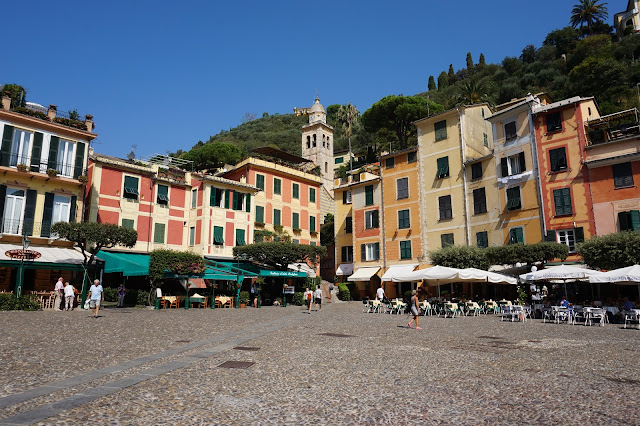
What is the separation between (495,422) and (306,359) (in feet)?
15.8

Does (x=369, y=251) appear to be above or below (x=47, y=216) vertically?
below

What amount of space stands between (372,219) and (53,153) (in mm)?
25445

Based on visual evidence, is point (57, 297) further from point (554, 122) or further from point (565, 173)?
point (554, 122)

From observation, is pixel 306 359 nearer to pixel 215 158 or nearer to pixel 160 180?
Result: pixel 160 180

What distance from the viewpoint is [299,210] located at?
142ft

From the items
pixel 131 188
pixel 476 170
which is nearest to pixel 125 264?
pixel 131 188

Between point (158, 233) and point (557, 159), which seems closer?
point (557, 159)

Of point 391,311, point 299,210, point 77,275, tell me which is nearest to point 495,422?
point 391,311

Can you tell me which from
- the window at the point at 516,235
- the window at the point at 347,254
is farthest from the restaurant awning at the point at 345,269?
the window at the point at 516,235

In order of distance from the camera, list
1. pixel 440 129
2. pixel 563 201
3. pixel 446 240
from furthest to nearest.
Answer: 1. pixel 440 129
2. pixel 446 240
3. pixel 563 201

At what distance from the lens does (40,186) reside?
25938 mm

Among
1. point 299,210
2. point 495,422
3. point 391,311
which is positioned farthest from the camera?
point 299,210

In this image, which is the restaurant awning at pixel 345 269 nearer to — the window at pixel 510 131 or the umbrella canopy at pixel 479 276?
the window at pixel 510 131

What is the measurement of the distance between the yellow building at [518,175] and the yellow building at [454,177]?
3.47ft
